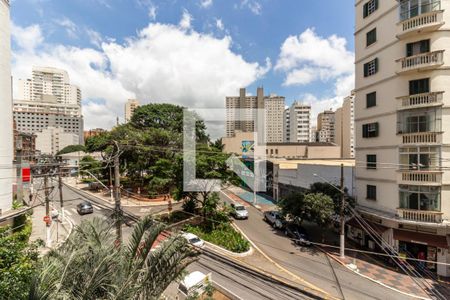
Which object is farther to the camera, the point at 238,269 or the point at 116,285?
the point at 238,269

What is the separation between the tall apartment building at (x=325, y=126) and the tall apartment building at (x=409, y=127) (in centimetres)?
8505

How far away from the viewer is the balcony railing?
48.6 ft

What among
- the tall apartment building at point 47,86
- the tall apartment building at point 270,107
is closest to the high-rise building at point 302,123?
the tall apartment building at point 270,107

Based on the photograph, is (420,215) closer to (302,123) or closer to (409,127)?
(409,127)

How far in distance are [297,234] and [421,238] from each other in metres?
8.86

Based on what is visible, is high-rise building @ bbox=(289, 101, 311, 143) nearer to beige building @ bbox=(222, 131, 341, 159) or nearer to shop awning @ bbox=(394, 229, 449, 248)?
beige building @ bbox=(222, 131, 341, 159)

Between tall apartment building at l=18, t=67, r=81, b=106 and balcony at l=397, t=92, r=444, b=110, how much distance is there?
16322cm

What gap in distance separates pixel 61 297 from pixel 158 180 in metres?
22.6

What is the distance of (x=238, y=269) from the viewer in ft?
48.2

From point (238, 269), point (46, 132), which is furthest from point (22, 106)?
point (238, 269)

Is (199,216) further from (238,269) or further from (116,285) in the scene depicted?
(116,285)

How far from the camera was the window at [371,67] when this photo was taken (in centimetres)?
1872

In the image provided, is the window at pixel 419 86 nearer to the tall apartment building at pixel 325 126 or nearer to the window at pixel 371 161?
the window at pixel 371 161

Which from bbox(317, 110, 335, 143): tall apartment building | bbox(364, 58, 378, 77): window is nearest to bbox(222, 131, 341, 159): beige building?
bbox(364, 58, 378, 77): window
